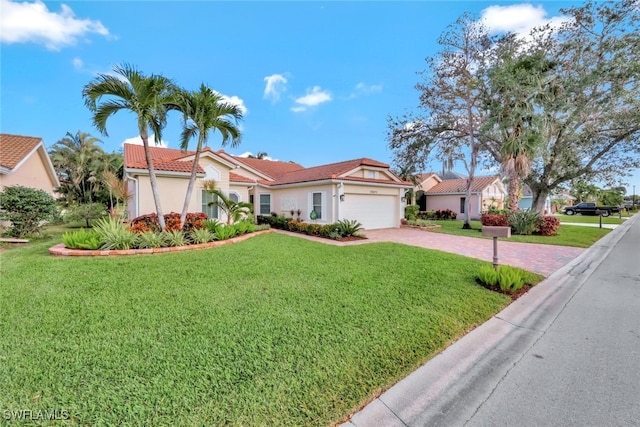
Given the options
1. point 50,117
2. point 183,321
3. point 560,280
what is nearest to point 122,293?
point 183,321

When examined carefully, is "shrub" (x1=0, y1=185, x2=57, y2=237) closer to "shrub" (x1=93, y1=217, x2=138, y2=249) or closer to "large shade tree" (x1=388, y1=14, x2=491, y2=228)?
"shrub" (x1=93, y1=217, x2=138, y2=249)

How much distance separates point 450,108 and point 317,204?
41.6 feet

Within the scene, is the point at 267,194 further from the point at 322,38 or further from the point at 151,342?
the point at 151,342

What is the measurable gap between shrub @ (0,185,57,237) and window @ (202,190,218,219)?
19.3 feet

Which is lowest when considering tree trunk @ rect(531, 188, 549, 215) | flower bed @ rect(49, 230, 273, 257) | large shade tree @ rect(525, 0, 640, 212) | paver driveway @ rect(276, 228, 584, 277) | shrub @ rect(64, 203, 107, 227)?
paver driveway @ rect(276, 228, 584, 277)

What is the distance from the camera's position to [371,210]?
16.5 metres

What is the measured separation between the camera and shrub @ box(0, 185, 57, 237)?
991 cm

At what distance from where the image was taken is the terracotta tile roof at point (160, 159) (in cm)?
1200

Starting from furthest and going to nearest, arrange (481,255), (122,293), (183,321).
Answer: (481,255), (122,293), (183,321)

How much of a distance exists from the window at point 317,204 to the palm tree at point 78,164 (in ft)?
87.7

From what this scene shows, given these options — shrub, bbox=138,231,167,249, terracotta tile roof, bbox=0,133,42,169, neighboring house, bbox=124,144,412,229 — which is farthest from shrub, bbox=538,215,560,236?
terracotta tile roof, bbox=0,133,42,169

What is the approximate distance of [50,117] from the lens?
43.1 ft

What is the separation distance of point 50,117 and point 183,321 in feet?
52.2

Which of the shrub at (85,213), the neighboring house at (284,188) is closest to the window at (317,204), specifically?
the neighboring house at (284,188)
